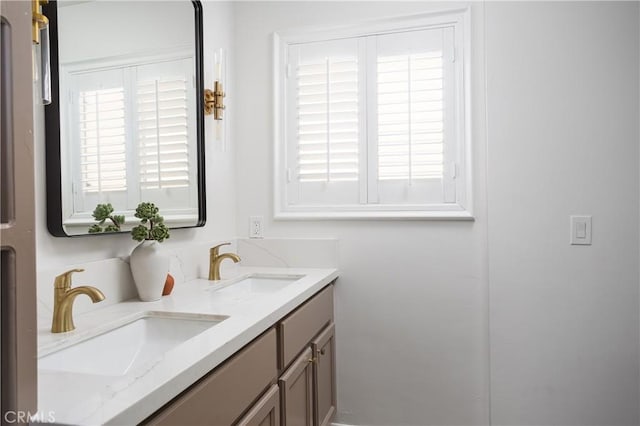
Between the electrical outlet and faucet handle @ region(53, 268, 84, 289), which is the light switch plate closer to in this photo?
the electrical outlet

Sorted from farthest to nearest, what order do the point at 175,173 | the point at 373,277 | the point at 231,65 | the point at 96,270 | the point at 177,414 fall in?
the point at 231,65 → the point at 373,277 → the point at 175,173 → the point at 96,270 → the point at 177,414

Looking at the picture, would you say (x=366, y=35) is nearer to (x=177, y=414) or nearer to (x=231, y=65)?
(x=231, y=65)

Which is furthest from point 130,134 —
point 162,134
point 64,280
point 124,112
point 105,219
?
point 64,280

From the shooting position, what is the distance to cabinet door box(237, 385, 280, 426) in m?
1.17

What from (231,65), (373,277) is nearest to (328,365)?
(373,277)

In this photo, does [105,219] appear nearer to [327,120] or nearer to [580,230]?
[327,120]

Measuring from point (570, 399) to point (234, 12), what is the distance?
245 centimetres

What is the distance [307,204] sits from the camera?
2.27 meters

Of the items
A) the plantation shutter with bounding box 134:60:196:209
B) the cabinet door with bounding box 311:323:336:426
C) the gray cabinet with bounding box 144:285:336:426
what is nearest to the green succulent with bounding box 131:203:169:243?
the plantation shutter with bounding box 134:60:196:209

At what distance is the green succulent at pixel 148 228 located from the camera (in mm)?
1466

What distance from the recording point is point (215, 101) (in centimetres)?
199

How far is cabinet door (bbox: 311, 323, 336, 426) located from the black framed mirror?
76 cm

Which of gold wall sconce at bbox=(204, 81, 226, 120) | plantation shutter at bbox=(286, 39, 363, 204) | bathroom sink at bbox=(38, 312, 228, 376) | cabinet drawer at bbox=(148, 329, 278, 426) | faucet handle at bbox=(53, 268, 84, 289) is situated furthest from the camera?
plantation shutter at bbox=(286, 39, 363, 204)

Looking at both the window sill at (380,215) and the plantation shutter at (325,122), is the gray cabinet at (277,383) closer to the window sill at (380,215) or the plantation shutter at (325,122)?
the window sill at (380,215)
